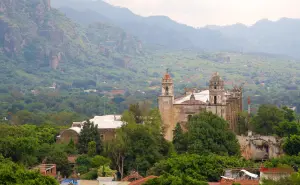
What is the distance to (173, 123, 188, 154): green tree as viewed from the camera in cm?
4600

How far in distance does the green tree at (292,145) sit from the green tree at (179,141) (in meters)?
7.38

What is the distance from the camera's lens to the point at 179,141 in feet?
152

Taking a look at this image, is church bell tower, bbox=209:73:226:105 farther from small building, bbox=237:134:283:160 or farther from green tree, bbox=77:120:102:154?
green tree, bbox=77:120:102:154

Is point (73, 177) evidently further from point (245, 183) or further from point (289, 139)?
point (289, 139)

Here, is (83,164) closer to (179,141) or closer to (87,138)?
(87,138)

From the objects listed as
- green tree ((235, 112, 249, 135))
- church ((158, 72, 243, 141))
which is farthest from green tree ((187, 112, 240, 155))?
green tree ((235, 112, 249, 135))

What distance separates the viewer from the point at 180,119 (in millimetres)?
50312

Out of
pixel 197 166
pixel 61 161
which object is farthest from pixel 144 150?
pixel 197 166

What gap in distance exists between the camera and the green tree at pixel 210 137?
4438cm

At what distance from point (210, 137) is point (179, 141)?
263 centimetres

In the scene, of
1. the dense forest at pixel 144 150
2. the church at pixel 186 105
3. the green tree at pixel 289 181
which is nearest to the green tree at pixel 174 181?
the green tree at pixel 289 181

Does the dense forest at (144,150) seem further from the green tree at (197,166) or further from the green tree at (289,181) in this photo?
the green tree at (289,181)

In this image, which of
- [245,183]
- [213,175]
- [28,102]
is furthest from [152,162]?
[28,102]

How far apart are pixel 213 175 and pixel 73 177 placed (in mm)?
9905
